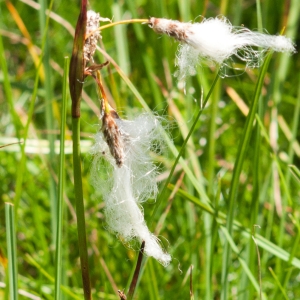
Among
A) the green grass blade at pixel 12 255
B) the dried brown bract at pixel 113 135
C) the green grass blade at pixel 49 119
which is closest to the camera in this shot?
the dried brown bract at pixel 113 135

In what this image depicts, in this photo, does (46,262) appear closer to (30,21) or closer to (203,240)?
(203,240)

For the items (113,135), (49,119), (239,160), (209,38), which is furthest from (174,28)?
(49,119)

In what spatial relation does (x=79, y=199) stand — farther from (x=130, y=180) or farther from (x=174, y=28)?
(x=174, y=28)

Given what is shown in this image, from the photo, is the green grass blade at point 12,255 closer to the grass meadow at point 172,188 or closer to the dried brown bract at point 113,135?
the grass meadow at point 172,188

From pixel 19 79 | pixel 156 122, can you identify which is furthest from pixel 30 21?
pixel 156 122

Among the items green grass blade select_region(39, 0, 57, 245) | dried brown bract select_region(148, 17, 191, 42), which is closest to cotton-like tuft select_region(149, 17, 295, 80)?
dried brown bract select_region(148, 17, 191, 42)

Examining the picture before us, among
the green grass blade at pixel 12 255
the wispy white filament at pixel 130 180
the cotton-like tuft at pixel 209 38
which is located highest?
the cotton-like tuft at pixel 209 38

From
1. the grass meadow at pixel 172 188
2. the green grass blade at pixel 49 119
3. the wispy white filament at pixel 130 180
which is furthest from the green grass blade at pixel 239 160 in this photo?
the green grass blade at pixel 49 119
